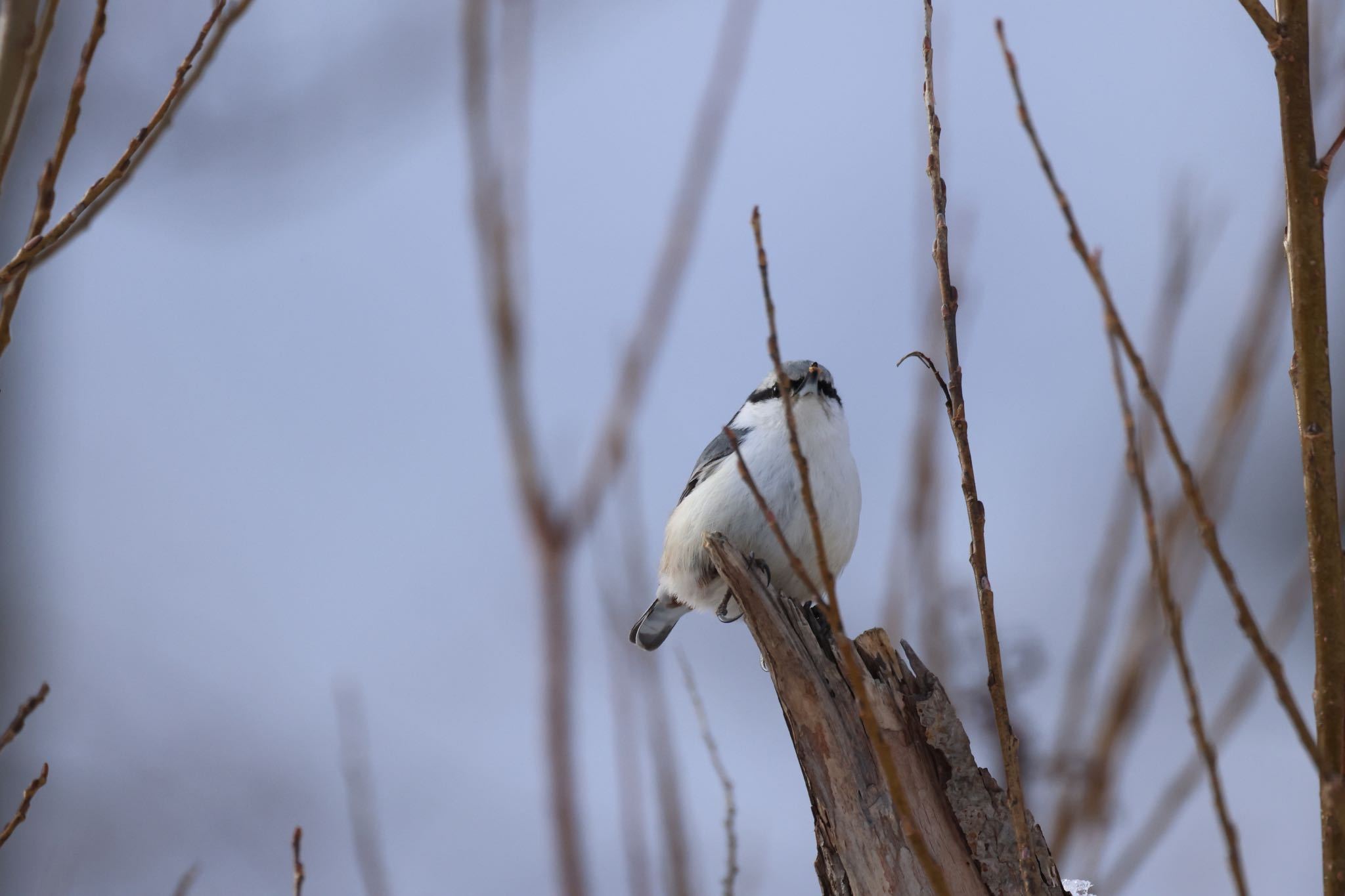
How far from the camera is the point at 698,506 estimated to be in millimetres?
3355

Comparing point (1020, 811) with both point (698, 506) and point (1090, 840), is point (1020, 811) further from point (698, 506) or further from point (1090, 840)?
point (698, 506)

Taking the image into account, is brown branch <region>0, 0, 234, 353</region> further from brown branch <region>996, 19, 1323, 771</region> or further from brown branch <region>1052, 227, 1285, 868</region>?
brown branch <region>1052, 227, 1285, 868</region>

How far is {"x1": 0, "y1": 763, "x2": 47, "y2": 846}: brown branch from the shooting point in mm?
1345

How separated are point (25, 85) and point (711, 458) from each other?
271 centimetres

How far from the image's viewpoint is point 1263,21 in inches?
46.1

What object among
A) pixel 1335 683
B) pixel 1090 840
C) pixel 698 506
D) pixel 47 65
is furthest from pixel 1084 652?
pixel 47 65

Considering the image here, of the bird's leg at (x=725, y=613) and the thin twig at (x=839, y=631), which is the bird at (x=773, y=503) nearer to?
the bird's leg at (x=725, y=613)

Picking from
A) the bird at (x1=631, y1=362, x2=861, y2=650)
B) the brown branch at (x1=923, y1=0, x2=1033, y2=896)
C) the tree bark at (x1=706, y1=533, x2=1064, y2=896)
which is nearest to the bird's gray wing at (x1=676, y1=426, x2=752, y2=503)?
the bird at (x1=631, y1=362, x2=861, y2=650)

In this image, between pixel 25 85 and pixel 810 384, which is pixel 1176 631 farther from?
pixel 810 384

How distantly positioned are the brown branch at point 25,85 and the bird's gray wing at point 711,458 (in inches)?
100

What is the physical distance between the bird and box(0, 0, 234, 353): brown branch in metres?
2.04

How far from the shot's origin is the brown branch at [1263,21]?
1170mm

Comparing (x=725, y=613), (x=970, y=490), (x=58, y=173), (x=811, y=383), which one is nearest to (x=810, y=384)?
(x=811, y=383)

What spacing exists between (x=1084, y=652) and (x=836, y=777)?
0.51 m
